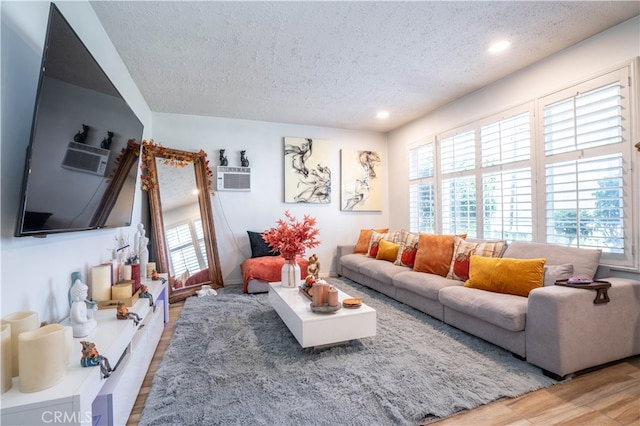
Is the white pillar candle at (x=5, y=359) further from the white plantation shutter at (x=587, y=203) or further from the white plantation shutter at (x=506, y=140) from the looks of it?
the white plantation shutter at (x=506, y=140)

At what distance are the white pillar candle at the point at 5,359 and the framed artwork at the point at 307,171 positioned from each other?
3.86 meters

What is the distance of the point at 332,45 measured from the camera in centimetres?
259

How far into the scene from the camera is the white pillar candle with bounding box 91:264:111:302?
1.93m

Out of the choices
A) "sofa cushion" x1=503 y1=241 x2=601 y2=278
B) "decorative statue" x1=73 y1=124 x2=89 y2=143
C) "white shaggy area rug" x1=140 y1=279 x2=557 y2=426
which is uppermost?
"decorative statue" x1=73 y1=124 x2=89 y2=143

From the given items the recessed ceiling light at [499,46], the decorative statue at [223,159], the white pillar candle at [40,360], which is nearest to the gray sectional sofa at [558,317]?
the recessed ceiling light at [499,46]

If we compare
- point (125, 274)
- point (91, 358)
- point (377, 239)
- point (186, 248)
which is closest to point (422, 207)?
point (377, 239)

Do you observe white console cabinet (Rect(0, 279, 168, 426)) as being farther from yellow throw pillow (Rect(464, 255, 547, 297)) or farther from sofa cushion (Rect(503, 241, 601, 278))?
sofa cushion (Rect(503, 241, 601, 278))

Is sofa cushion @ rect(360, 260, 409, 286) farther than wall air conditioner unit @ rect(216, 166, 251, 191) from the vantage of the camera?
No

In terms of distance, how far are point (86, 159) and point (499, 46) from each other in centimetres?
339

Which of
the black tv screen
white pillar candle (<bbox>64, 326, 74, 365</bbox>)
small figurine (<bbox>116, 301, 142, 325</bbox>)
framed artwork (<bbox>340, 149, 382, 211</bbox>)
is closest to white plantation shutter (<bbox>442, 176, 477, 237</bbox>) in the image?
framed artwork (<bbox>340, 149, 382, 211</bbox>)

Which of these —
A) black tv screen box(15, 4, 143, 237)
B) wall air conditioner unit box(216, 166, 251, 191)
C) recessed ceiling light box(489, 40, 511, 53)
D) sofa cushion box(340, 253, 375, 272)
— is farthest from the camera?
wall air conditioner unit box(216, 166, 251, 191)

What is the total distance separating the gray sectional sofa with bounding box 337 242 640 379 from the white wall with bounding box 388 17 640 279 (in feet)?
1.28

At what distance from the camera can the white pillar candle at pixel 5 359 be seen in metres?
1.00

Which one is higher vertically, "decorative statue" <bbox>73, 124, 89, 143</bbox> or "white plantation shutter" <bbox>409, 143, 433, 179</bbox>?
"white plantation shutter" <bbox>409, 143, 433, 179</bbox>
